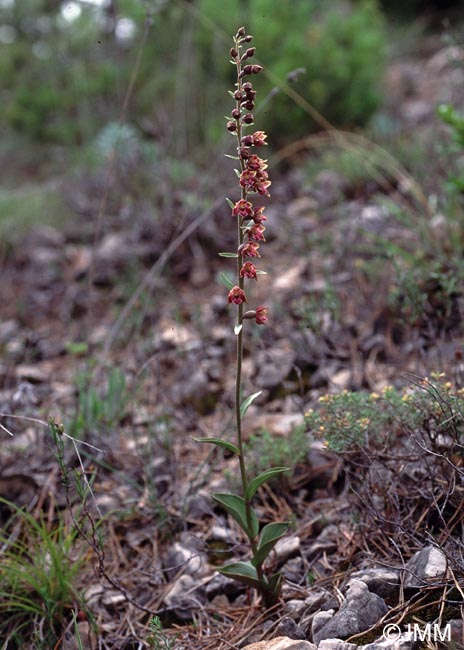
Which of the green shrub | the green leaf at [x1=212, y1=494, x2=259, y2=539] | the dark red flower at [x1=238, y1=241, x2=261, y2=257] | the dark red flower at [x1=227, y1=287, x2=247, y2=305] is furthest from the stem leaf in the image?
the dark red flower at [x1=238, y1=241, x2=261, y2=257]

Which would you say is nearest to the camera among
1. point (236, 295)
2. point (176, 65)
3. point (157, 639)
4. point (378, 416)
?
point (236, 295)

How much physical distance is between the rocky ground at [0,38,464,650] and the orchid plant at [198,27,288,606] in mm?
168

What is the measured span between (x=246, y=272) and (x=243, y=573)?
82 centimetres

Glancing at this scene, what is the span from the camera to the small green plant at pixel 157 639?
1.48m

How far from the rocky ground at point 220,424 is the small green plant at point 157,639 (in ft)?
0.05

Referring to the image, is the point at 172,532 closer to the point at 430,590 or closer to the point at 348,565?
the point at 348,565

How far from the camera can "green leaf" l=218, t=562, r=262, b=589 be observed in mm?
1641

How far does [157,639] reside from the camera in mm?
1657

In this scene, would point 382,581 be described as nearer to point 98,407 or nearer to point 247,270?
point 247,270

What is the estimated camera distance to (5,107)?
7.52 meters

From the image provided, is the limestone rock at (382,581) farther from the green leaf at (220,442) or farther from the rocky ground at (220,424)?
the green leaf at (220,442)

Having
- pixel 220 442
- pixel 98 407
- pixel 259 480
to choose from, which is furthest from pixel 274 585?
pixel 98 407

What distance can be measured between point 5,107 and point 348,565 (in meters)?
7.36

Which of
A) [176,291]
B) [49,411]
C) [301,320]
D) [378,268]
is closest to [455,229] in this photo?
[378,268]
